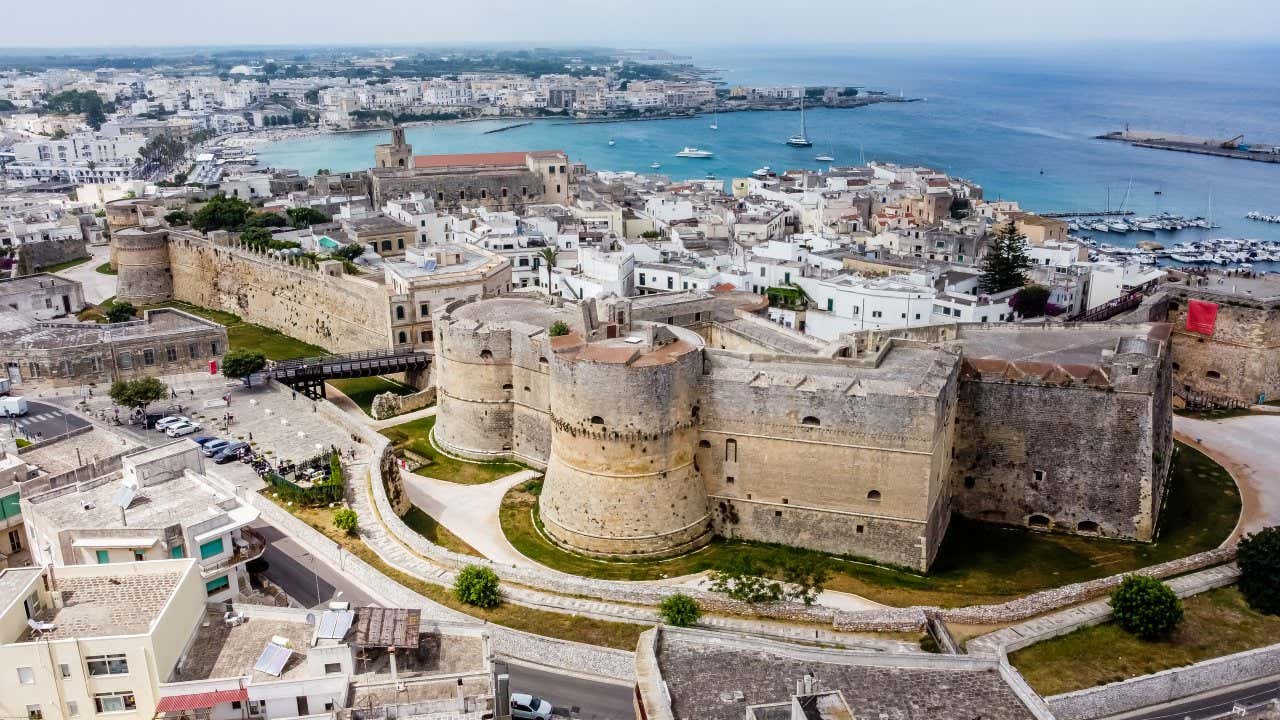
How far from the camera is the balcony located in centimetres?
2400

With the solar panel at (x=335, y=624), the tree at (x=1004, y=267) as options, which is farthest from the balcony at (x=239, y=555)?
the tree at (x=1004, y=267)

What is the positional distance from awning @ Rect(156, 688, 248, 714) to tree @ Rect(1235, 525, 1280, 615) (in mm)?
27881

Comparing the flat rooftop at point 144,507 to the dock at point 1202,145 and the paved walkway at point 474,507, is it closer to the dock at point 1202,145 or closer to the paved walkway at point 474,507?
the paved walkway at point 474,507

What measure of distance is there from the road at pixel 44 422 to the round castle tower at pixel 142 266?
113ft

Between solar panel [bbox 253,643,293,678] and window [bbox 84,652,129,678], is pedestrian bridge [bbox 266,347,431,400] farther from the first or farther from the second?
window [bbox 84,652,129,678]

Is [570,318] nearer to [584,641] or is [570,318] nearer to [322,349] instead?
[584,641]

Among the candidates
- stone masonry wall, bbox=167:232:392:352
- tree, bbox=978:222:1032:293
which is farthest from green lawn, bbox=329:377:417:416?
tree, bbox=978:222:1032:293

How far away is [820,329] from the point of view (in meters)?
54.3

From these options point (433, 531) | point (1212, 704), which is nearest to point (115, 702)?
point (433, 531)

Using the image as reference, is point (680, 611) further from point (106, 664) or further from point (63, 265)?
point (63, 265)

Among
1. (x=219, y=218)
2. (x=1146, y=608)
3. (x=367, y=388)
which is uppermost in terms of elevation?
(x=219, y=218)

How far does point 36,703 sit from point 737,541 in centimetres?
2185

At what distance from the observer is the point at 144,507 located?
83.5 ft

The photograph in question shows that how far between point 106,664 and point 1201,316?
155ft
